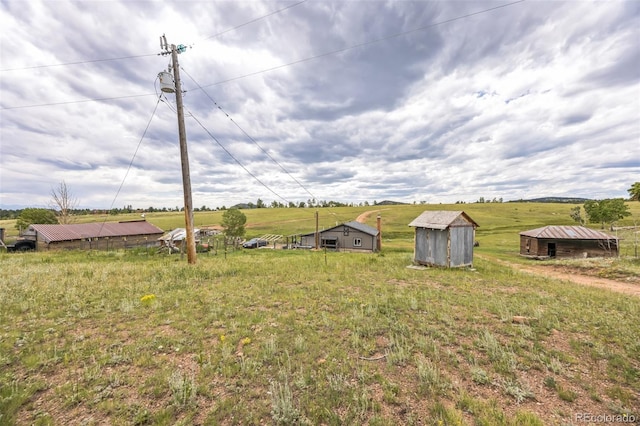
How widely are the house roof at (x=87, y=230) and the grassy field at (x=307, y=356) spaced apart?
39.6 metres

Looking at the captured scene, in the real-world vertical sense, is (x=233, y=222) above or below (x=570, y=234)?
above

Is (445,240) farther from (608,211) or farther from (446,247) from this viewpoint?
(608,211)

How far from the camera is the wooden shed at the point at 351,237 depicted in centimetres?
4068

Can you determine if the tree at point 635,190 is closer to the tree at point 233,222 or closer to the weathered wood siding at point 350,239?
the weathered wood siding at point 350,239

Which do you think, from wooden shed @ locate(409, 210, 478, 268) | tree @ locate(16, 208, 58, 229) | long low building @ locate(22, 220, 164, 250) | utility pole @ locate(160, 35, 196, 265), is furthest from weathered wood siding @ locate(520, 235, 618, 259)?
tree @ locate(16, 208, 58, 229)

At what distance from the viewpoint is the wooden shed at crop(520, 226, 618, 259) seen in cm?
2909

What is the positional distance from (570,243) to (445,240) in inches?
966

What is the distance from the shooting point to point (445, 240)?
1808 centimetres

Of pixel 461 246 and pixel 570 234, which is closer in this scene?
pixel 461 246

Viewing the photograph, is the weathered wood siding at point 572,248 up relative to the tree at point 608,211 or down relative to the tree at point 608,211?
down

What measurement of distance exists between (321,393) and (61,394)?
4.17m

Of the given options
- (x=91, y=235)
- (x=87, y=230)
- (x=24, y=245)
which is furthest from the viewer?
(x=87, y=230)

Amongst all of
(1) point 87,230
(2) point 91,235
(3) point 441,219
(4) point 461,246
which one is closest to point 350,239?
(3) point 441,219

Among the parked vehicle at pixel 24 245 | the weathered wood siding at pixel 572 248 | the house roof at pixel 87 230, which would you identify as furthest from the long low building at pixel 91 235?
the weathered wood siding at pixel 572 248
